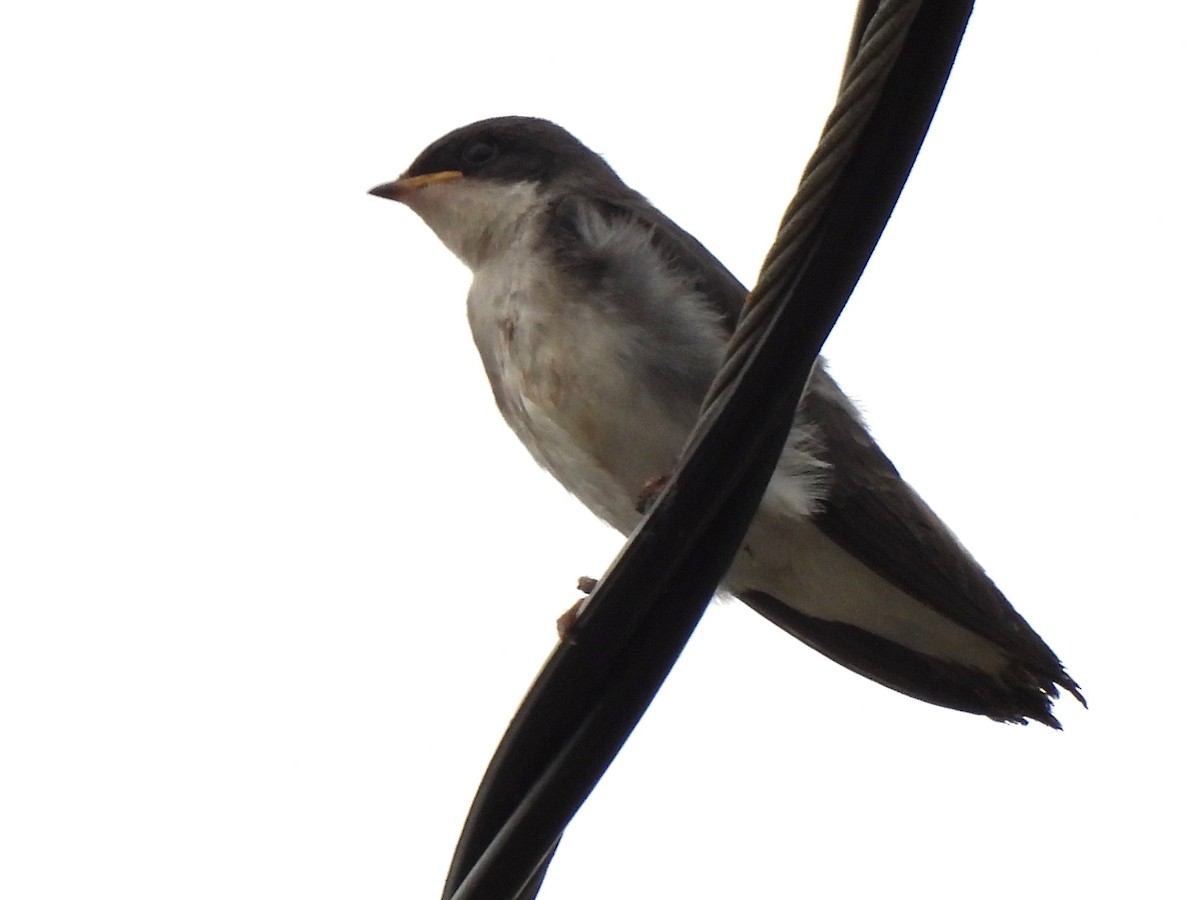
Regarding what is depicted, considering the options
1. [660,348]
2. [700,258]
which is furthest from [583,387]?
[700,258]

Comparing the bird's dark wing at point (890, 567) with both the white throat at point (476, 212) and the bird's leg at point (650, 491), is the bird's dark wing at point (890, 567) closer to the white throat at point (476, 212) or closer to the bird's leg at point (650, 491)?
the white throat at point (476, 212)

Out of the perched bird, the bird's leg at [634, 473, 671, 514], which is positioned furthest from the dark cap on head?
the bird's leg at [634, 473, 671, 514]

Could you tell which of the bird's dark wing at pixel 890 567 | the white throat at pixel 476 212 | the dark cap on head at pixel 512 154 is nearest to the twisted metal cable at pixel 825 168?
the bird's dark wing at pixel 890 567

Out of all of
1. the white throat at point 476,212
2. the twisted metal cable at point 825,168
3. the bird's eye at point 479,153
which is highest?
the bird's eye at point 479,153

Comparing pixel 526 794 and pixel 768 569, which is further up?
pixel 768 569

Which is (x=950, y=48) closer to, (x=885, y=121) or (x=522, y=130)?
(x=885, y=121)

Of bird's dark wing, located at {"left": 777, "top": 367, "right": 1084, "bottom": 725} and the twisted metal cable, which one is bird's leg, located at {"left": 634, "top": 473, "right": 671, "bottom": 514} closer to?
bird's dark wing, located at {"left": 777, "top": 367, "right": 1084, "bottom": 725}

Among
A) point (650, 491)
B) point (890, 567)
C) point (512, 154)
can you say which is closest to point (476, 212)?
point (512, 154)
